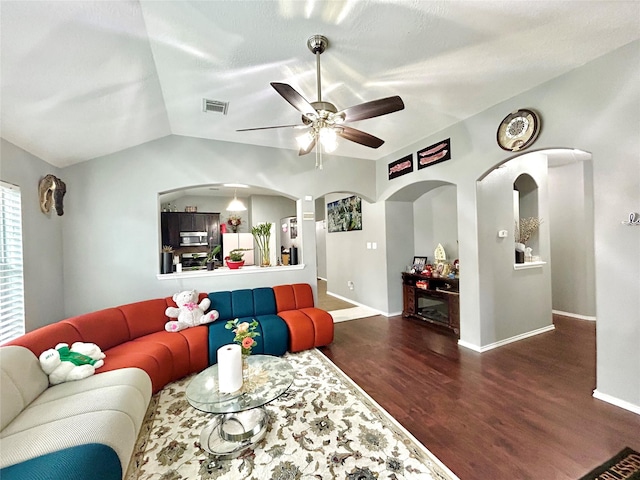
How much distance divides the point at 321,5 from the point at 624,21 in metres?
2.21

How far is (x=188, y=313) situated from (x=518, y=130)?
4.28 metres

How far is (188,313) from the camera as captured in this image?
317cm

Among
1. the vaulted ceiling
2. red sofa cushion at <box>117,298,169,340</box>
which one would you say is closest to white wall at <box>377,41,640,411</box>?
the vaulted ceiling

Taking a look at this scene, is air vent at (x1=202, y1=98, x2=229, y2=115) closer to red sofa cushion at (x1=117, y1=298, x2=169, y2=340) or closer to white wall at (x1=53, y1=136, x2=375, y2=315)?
white wall at (x1=53, y1=136, x2=375, y2=315)

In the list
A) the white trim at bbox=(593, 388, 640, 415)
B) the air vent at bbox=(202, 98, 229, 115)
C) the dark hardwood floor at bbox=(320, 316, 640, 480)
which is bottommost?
the dark hardwood floor at bbox=(320, 316, 640, 480)

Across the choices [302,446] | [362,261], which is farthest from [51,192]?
[362,261]

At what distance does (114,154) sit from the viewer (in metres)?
3.51

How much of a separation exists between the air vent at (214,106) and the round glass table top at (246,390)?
2.72 metres

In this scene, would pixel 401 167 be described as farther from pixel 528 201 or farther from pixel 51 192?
pixel 51 192

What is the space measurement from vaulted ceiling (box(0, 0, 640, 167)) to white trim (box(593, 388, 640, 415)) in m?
2.96

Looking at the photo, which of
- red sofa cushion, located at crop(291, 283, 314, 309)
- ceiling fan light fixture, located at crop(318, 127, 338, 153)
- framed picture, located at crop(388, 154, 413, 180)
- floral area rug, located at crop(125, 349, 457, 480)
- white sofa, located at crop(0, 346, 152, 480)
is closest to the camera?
white sofa, located at crop(0, 346, 152, 480)

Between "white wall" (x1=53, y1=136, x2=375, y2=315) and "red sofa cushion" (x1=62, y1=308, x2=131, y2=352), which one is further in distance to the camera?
"white wall" (x1=53, y1=136, x2=375, y2=315)

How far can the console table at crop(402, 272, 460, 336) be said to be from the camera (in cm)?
405

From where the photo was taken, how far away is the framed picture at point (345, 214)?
5.87 m
